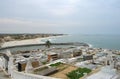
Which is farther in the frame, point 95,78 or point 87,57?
point 87,57

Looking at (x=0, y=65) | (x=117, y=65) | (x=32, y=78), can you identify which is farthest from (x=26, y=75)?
(x=0, y=65)

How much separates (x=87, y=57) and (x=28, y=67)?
40.1 ft

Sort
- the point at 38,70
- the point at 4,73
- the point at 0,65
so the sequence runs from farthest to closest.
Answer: the point at 0,65 < the point at 4,73 < the point at 38,70

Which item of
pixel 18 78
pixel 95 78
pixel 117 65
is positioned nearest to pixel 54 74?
pixel 18 78

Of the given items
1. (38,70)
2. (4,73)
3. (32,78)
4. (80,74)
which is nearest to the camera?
(32,78)

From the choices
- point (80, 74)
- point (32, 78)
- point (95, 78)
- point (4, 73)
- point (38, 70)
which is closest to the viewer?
point (95, 78)

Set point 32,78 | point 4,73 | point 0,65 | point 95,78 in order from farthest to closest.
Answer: point 0,65
point 4,73
point 32,78
point 95,78

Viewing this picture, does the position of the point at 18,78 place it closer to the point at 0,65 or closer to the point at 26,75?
the point at 26,75

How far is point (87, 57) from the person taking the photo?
28016mm

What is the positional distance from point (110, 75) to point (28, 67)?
824 cm

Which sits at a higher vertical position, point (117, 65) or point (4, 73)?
point (117, 65)

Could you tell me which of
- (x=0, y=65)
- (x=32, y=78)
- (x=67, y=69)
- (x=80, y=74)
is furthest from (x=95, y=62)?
(x=0, y=65)

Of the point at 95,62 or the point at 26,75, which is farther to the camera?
the point at 95,62

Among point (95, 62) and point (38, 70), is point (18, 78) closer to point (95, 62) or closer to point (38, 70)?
point (38, 70)
